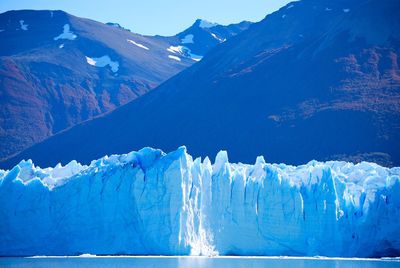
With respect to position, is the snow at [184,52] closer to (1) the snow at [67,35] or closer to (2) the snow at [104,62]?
(1) the snow at [67,35]

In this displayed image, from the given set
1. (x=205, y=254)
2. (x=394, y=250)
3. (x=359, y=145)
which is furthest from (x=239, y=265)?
(x=359, y=145)

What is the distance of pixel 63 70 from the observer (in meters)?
132

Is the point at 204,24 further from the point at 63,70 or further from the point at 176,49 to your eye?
the point at 63,70

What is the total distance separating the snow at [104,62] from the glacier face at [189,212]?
3951 inches

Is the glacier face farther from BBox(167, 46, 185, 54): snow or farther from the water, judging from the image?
BBox(167, 46, 185, 54): snow

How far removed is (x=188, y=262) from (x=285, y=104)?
53.5 metres

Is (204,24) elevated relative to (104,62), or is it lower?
elevated

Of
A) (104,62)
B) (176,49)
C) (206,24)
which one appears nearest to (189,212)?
(104,62)

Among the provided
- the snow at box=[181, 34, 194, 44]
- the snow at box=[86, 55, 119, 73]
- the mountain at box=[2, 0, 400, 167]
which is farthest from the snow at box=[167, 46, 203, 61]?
the mountain at box=[2, 0, 400, 167]

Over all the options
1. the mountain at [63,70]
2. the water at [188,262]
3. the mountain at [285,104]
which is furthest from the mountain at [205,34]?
the water at [188,262]

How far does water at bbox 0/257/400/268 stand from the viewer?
105 ft

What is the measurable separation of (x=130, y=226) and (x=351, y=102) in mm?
45994

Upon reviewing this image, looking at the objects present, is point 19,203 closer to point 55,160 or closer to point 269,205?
point 269,205

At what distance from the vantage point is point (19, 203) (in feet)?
126
